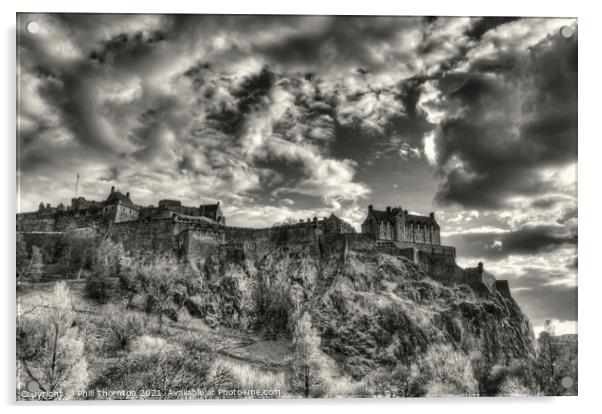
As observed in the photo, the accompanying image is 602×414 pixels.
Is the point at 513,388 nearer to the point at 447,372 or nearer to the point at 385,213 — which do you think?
the point at 447,372

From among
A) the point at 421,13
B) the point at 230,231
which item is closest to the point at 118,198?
the point at 230,231

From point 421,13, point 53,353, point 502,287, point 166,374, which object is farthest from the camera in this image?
point 502,287

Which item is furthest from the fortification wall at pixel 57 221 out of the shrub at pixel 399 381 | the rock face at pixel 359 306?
the shrub at pixel 399 381

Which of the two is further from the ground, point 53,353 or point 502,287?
point 502,287

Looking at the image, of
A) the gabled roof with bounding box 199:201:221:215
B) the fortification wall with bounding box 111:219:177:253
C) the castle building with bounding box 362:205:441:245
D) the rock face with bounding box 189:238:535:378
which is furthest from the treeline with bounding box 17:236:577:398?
the castle building with bounding box 362:205:441:245

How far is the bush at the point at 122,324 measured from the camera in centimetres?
1090

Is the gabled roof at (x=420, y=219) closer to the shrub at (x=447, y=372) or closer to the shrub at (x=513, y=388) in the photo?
the shrub at (x=447, y=372)

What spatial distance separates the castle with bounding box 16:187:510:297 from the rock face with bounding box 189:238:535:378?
25 centimetres

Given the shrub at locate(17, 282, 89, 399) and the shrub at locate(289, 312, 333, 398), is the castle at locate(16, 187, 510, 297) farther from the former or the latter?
the shrub at locate(289, 312, 333, 398)

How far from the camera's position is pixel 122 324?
1106 cm

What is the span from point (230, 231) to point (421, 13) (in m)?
6.36

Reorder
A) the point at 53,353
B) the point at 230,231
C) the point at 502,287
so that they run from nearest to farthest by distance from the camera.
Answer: the point at 53,353, the point at 502,287, the point at 230,231

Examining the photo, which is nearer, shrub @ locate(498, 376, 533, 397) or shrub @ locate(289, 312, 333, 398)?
shrub @ locate(289, 312, 333, 398)

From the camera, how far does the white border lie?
10344 mm
